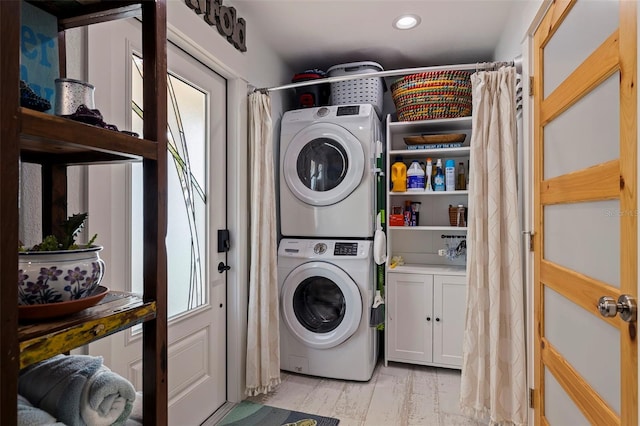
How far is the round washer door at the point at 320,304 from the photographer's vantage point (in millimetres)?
2467

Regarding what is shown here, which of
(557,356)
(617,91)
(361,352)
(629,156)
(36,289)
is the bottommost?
(361,352)

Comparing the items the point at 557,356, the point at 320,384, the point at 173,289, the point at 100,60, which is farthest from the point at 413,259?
the point at 100,60

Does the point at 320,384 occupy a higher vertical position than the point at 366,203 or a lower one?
lower

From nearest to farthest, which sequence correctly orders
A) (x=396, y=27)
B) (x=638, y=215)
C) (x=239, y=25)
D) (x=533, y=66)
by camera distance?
(x=638, y=215) < (x=533, y=66) < (x=239, y=25) < (x=396, y=27)

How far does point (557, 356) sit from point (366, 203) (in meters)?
1.41

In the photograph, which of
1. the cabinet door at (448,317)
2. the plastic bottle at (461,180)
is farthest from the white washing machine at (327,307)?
the plastic bottle at (461,180)

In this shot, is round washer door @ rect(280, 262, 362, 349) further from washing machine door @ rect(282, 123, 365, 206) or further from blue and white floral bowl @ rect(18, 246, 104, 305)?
blue and white floral bowl @ rect(18, 246, 104, 305)

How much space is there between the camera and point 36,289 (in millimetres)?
581

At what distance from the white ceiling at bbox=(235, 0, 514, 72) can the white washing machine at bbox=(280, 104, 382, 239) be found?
1.58 feet

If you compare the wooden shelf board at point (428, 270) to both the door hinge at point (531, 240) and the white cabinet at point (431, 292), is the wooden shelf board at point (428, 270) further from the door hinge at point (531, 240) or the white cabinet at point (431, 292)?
the door hinge at point (531, 240)

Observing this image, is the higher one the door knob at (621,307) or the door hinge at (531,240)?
the door hinge at (531,240)

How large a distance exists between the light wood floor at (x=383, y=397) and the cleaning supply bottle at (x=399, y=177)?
1.37 m

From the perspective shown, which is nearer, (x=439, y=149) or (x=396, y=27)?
(x=396, y=27)

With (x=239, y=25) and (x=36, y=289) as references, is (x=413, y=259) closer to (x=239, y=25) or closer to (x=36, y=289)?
(x=239, y=25)
